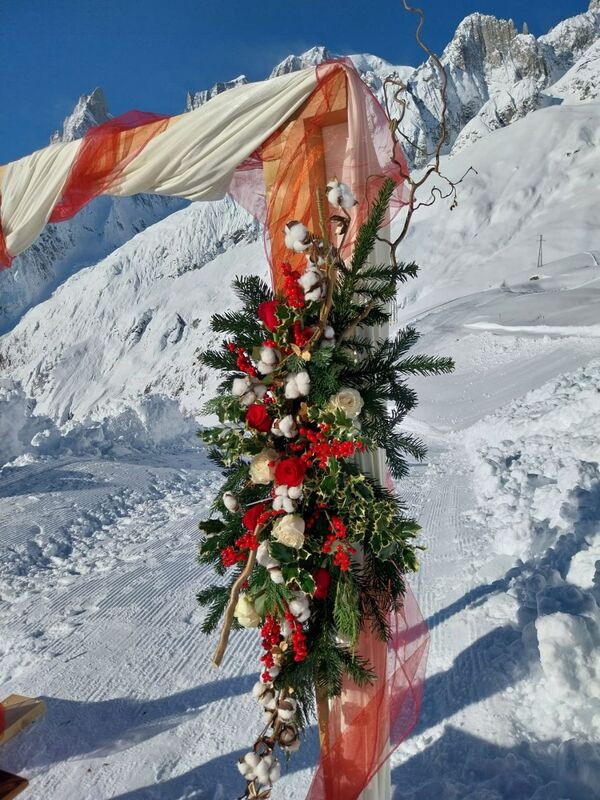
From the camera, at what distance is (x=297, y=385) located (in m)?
1.83

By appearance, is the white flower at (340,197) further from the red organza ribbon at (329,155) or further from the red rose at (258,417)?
the red rose at (258,417)

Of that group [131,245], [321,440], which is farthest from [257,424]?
[131,245]

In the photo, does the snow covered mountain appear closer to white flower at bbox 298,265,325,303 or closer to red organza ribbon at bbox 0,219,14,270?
red organza ribbon at bbox 0,219,14,270

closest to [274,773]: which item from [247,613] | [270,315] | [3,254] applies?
[247,613]

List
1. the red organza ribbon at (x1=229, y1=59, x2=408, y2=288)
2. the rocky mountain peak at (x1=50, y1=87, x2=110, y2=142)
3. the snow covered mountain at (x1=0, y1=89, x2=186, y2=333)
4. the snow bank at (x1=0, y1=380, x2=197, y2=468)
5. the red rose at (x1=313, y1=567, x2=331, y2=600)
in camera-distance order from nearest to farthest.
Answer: the red rose at (x1=313, y1=567, x2=331, y2=600)
the red organza ribbon at (x1=229, y1=59, x2=408, y2=288)
the snow bank at (x1=0, y1=380, x2=197, y2=468)
the snow covered mountain at (x1=0, y1=89, x2=186, y2=333)
the rocky mountain peak at (x1=50, y1=87, x2=110, y2=142)

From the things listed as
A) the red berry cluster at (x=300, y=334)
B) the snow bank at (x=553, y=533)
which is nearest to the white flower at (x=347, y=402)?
the red berry cluster at (x=300, y=334)

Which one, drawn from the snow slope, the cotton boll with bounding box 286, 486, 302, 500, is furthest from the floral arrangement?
the snow slope

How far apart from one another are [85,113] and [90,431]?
14375 cm

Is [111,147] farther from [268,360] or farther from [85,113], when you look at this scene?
[85,113]

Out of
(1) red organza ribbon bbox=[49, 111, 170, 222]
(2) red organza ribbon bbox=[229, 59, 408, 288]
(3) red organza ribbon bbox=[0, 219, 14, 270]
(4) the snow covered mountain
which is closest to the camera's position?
(2) red organza ribbon bbox=[229, 59, 408, 288]

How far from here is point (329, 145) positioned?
2.25 metres

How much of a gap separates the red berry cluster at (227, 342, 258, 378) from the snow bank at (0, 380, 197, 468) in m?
7.38

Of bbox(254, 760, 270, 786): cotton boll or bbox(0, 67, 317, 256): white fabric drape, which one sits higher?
bbox(0, 67, 317, 256): white fabric drape

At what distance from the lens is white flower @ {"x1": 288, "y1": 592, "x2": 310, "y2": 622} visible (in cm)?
189
